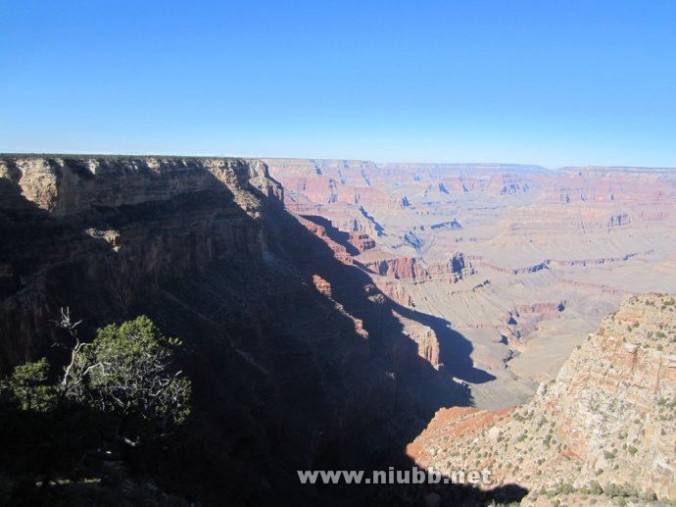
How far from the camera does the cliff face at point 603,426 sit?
24.0 metres

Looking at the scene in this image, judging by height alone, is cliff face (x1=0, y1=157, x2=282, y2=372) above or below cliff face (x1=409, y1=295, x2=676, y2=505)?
above

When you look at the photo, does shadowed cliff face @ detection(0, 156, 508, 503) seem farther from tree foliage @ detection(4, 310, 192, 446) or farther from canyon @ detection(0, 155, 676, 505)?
tree foliage @ detection(4, 310, 192, 446)

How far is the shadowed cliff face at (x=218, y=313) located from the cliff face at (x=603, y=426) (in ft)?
35.9

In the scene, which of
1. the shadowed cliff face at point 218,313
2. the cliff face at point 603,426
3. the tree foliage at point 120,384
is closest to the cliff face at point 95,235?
the shadowed cliff face at point 218,313

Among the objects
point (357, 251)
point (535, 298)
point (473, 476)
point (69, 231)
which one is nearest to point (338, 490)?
point (473, 476)

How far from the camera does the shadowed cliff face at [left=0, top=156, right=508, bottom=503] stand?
31.9 meters

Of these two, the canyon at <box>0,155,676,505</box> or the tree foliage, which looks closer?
the tree foliage

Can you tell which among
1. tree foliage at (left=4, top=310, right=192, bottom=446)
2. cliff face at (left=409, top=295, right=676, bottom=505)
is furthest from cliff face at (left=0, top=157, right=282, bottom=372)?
cliff face at (left=409, top=295, right=676, bottom=505)

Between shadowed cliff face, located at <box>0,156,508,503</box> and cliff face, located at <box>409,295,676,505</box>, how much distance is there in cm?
1094

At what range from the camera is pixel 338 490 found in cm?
3878

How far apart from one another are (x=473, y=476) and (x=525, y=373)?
60.5 meters

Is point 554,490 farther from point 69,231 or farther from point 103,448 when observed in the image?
point 69,231

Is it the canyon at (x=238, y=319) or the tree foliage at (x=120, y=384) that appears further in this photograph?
the canyon at (x=238, y=319)

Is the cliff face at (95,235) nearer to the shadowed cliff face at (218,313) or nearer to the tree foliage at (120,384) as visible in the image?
the shadowed cliff face at (218,313)
